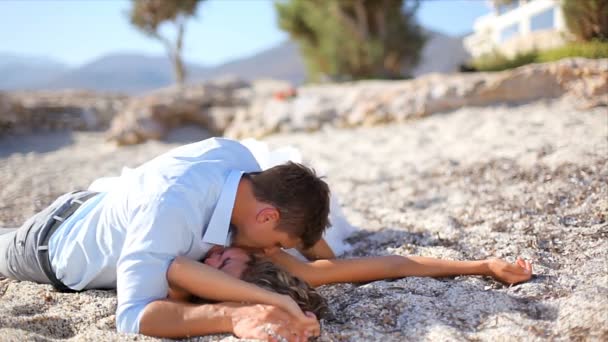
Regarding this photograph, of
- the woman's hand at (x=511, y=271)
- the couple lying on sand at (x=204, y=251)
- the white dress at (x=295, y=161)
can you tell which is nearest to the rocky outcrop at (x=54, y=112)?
the white dress at (x=295, y=161)

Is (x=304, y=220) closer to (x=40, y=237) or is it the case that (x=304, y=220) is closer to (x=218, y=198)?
(x=218, y=198)

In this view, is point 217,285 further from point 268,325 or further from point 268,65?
point 268,65

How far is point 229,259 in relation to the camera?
1.77 metres

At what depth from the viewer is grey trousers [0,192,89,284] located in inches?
82.1

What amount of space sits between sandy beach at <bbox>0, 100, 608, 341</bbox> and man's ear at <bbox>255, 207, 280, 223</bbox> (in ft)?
1.29

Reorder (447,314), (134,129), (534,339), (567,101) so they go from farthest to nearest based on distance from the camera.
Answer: (134,129)
(567,101)
(447,314)
(534,339)

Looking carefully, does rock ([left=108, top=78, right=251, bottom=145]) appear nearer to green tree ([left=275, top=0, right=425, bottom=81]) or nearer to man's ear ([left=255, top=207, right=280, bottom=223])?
green tree ([left=275, top=0, right=425, bottom=81])

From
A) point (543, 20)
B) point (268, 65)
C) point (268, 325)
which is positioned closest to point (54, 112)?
point (268, 325)

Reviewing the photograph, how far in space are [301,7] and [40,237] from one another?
11.3 meters

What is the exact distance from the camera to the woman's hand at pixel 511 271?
193cm

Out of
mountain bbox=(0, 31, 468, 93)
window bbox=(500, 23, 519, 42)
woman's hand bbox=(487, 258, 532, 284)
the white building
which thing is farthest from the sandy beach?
mountain bbox=(0, 31, 468, 93)

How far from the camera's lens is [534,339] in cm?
149

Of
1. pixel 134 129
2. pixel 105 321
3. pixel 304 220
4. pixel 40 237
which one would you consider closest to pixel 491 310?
pixel 304 220

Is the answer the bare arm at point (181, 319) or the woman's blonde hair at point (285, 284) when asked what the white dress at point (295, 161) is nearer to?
the woman's blonde hair at point (285, 284)
